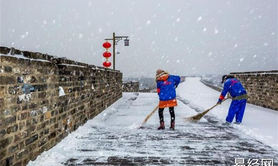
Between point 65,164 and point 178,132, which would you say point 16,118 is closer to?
point 65,164

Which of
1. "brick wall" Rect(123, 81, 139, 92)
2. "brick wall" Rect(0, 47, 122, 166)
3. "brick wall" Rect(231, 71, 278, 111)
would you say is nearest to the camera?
"brick wall" Rect(0, 47, 122, 166)

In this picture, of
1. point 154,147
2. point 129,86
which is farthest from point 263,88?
point 129,86

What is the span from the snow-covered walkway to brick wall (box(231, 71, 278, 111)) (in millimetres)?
4430

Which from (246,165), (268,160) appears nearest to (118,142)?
(246,165)

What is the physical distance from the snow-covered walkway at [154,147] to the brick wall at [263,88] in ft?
14.5

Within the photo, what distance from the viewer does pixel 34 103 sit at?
140 inches

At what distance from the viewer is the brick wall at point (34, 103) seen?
2.84m

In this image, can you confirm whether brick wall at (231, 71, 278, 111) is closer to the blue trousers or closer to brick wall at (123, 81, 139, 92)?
the blue trousers

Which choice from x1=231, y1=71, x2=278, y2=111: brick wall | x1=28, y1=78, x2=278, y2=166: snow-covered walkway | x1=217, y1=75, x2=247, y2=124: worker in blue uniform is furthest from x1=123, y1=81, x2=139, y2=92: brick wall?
x1=217, y1=75, x2=247, y2=124: worker in blue uniform

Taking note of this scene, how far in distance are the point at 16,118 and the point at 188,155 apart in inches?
104

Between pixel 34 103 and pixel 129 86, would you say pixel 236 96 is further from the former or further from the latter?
pixel 129 86

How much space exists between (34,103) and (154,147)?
86.2 inches

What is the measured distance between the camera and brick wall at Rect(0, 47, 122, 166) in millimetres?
2844

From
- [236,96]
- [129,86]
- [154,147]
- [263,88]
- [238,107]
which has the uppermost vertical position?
[129,86]
